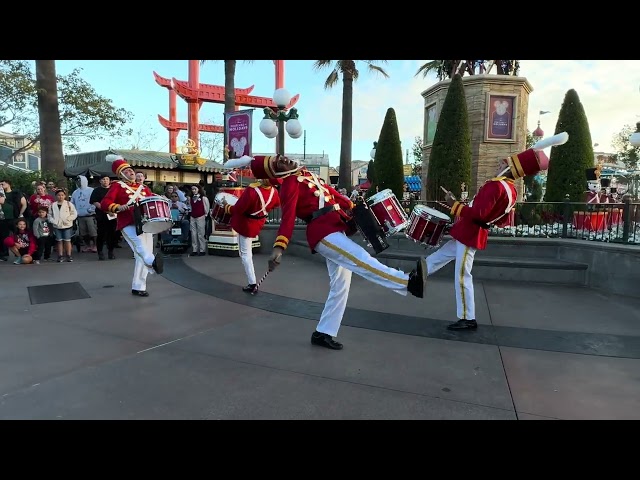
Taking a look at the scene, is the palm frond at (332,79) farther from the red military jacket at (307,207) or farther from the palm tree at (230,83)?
the red military jacket at (307,207)

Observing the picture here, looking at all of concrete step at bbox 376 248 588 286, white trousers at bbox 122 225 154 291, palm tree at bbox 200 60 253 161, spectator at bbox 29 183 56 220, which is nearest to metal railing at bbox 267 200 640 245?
concrete step at bbox 376 248 588 286

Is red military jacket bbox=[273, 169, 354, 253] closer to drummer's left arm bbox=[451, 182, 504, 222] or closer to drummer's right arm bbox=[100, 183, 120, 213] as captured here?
drummer's left arm bbox=[451, 182, 504, 222]

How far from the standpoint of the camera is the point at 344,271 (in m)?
4.41

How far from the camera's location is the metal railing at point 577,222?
7.30 m

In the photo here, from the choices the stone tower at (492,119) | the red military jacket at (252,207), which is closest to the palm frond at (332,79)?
the stone tower at (492,119)

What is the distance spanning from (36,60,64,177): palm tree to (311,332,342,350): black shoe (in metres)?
13.1

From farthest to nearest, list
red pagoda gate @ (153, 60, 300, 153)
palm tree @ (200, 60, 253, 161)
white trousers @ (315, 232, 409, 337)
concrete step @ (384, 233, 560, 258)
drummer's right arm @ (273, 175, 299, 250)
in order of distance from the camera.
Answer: red pagoda gate @ (153, 60, 300, 153) → palm tree @ (200, 60, 253, 161) → concrete step @ (384, 233, 560, 258) → drummer's right arm @ (273, 175, 299, 250) → white trousers @ (315, 232, 409, 337)

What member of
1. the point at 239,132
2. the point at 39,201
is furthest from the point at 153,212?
the point at 239,132

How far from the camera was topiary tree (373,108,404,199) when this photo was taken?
46.7ft

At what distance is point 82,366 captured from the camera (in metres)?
3.81

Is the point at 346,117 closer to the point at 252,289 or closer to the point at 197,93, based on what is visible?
the point at 252,289

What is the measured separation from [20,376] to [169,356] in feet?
3.76
